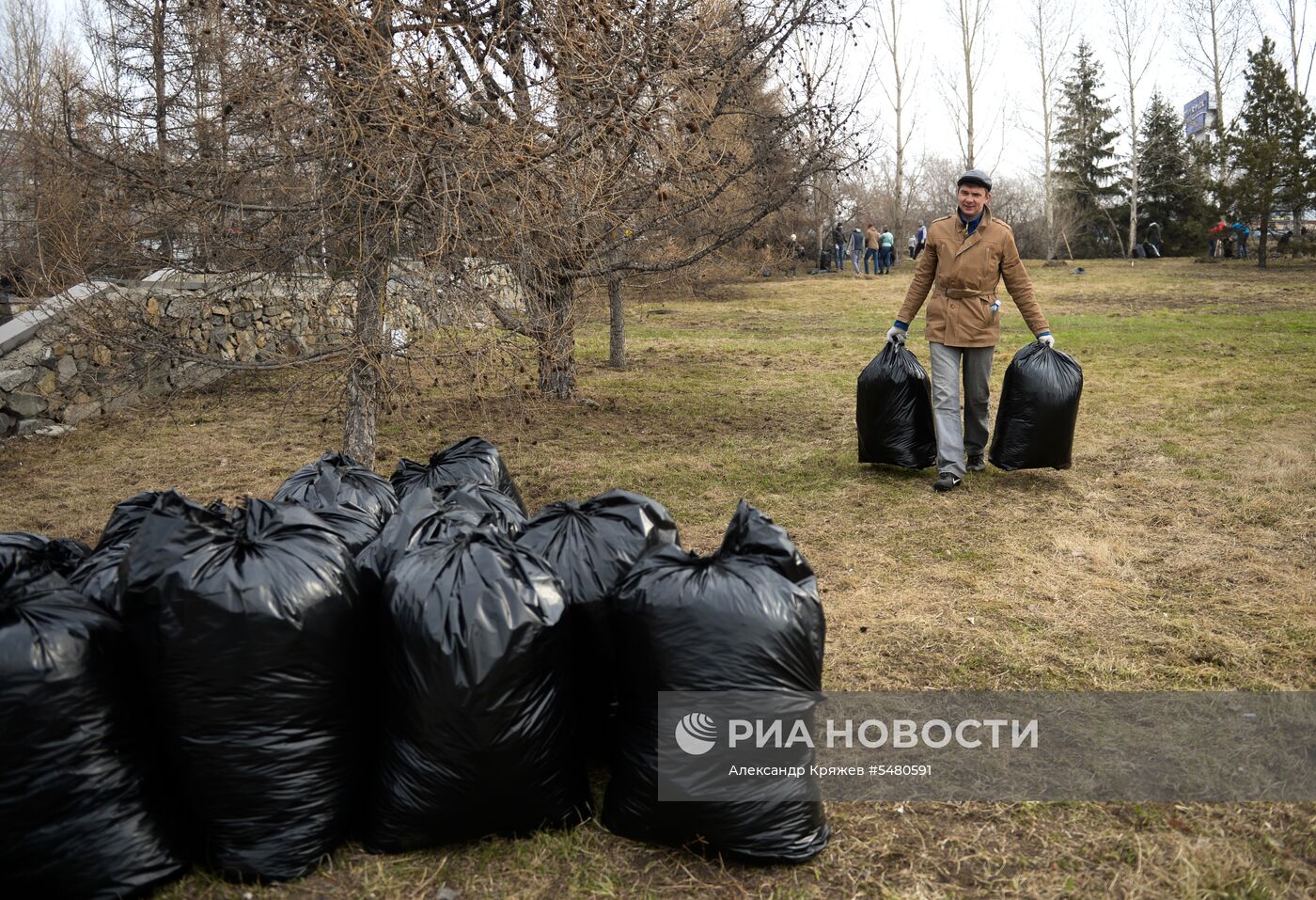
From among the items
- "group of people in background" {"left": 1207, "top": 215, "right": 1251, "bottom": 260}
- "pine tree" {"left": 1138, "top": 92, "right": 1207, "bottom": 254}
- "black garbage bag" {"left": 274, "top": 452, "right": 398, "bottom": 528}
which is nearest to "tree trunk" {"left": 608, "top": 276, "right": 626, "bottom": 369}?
"black garbage bag" {"left": 274, "top": 452, "right": 398, "bottom": 528}

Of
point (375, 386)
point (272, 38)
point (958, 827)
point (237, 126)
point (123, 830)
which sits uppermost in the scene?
point (272, 38)

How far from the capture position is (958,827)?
8.51 feet

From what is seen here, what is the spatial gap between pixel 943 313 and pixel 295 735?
4.55 meters

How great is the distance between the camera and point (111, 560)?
2824 millimetres

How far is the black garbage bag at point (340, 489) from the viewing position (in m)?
3.61

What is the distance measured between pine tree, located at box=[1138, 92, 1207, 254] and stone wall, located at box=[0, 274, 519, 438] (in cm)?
Result: 3176

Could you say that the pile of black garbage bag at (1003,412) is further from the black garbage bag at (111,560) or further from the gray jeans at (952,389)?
the black garbage bag at (111,560)

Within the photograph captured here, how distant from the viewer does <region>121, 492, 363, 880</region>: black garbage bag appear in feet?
7.50

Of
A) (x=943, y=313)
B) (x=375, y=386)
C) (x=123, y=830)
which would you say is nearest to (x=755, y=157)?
(x=943, y=313)

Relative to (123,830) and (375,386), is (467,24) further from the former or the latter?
(123,830)

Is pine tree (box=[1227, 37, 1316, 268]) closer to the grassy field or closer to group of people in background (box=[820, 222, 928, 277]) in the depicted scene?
group of people in background (box=[820, 222, 928, 277])

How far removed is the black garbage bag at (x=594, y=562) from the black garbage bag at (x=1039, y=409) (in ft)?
11.1

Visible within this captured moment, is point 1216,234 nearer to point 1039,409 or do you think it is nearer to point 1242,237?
point 1242,237

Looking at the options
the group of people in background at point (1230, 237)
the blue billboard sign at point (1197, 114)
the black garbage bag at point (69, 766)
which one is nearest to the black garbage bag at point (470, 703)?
the black garbage bag at point (69, 766)
